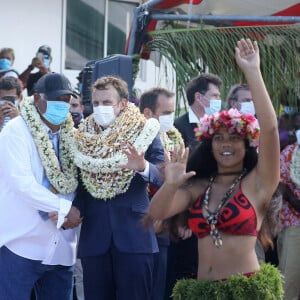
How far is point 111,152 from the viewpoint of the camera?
553cm

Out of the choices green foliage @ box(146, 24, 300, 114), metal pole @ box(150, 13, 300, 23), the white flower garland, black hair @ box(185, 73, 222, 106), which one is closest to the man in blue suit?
black hair @ box(185, 73, 222, 106)

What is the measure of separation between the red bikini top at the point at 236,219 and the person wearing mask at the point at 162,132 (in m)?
1.53

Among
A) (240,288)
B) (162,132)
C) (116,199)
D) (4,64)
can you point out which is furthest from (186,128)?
(4,64)

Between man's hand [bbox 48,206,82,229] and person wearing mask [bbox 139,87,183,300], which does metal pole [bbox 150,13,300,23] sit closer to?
person wearing mask [bbox 139,87,183,300]

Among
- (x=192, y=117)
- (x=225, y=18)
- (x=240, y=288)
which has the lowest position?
(x=240, y=288)

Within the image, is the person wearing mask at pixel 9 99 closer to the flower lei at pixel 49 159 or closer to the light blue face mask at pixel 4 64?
the flower lei at pixel 49 159

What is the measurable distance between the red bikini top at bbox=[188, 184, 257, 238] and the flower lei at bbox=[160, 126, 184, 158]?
1.85 m

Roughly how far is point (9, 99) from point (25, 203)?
1.48 meters

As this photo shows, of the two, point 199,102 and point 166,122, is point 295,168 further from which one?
point 166,122

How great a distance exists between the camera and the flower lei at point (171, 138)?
20.8 feet

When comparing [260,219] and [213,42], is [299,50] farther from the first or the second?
[260,219]

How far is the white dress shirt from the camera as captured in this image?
5.36 meters

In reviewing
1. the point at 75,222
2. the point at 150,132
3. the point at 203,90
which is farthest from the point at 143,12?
the point at 75,222

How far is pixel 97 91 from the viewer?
5742 millimetres
